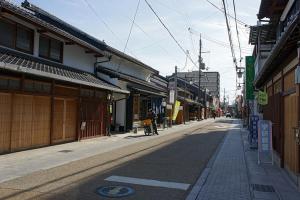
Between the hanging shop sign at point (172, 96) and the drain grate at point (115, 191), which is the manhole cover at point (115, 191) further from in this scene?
the hanging shop sign at point (172, 96)

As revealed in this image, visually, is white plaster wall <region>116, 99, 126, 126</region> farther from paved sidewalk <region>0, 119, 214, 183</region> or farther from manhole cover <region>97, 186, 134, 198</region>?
manhole cover <region>97, 186, 134, 198</region>

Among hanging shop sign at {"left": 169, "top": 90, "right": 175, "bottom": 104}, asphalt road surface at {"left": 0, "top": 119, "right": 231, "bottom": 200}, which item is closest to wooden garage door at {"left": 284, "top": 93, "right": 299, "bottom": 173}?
asphalt road surface at {"left": 0, "top": 119, "right": 231, "bottom": 200}

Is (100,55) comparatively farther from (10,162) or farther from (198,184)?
(198,184)

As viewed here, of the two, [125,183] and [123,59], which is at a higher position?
[123,59]

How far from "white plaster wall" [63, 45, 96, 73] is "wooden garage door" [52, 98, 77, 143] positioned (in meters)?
→ 2.36

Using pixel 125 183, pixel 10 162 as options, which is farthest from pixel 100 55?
pixel 125 183

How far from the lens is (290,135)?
470 inches

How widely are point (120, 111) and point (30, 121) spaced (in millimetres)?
13817

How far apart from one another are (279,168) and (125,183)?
616 centimetres

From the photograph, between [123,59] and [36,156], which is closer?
[36,156]

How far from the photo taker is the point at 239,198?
9016 mm

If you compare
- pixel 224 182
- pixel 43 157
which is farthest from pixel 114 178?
pixel 43 157

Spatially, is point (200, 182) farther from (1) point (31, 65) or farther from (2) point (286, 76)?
(1) point (31, 65)

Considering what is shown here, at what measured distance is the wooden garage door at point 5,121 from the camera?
14.4 meters
